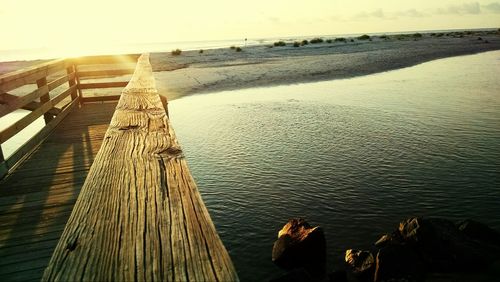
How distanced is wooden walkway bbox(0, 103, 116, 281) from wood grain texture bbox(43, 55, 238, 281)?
1853mm

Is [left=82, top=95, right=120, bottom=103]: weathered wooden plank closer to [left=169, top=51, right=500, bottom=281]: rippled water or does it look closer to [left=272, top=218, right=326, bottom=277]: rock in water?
[left=169, top=51, right=500, bottom=281]: rippled water

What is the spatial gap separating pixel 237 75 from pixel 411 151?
18234 millimetres

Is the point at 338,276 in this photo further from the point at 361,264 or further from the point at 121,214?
the point at 121,214

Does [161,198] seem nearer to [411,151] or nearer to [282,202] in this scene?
[282,202]

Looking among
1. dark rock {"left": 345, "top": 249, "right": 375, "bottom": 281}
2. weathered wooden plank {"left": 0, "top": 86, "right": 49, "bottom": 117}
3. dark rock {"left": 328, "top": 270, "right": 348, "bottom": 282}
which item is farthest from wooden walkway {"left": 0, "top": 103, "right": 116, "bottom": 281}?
dark rock {"left": 345, "top": 249, "right": 375, "bottom": 281}

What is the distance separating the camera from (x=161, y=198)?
1739 mm

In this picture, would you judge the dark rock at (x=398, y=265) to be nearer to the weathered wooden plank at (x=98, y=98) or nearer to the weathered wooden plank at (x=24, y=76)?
the weathered wooden plank at (x=24, y=76)

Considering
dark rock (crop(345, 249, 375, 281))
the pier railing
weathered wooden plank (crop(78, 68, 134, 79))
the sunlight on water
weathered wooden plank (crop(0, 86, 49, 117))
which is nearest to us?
dark rock (crop(345, 249, 375, 281))

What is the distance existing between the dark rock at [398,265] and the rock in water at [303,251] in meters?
0.75

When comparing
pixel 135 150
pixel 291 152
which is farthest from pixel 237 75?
pixel 135 150

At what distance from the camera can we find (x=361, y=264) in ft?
15.9

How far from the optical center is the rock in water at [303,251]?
488 centimetres

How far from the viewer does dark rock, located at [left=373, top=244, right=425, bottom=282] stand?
15.1 feet

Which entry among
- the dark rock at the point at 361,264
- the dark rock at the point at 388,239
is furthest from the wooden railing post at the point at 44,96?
the dark rock at the point at 388,239
